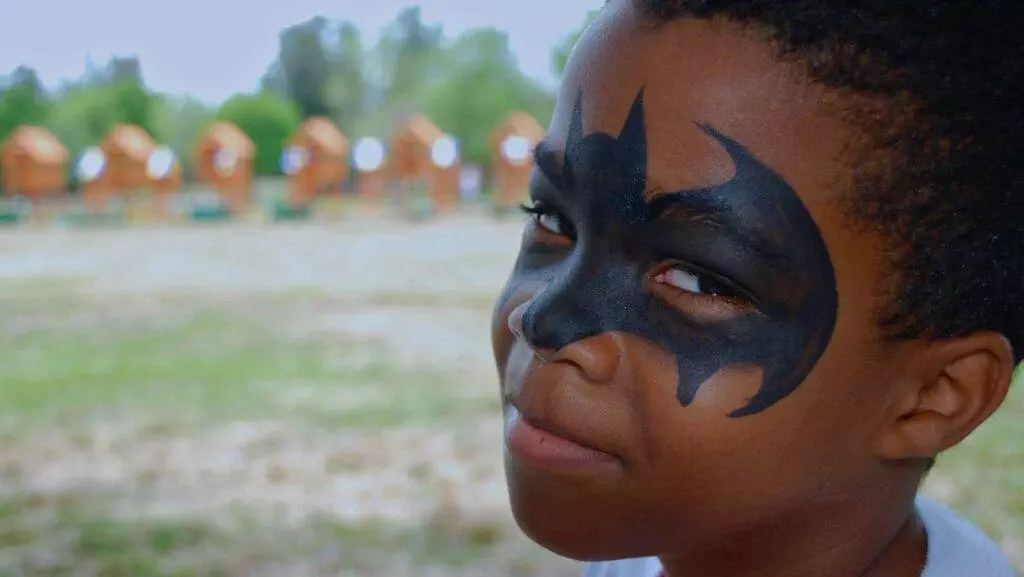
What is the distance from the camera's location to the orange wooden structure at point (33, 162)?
5676 mm

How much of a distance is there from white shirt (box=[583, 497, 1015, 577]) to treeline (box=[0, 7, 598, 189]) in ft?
12.6

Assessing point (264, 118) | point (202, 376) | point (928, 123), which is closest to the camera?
point (928, 123)

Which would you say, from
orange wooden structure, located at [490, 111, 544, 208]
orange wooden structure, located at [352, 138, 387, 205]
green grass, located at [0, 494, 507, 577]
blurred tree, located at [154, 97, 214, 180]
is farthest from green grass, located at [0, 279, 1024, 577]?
orange wooden structure, located at [352, 138, 387, 205]

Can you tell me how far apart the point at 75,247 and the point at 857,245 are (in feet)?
17.2

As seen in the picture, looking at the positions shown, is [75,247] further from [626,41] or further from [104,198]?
[626,41]

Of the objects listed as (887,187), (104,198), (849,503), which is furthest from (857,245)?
(104,198)

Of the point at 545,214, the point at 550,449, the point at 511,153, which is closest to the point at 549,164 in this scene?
the point at 545,214

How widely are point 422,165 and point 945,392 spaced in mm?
6893

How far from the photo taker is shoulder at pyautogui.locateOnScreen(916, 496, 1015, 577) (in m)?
0.65

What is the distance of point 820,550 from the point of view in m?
0.60

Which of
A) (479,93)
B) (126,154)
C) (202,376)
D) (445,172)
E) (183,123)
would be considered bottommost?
(445,172)

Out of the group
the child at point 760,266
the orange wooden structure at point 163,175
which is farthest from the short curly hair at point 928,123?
the orange wooden structure at point 163,175

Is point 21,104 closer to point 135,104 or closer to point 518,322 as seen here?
point 135,104

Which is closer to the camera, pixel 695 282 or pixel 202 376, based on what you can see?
pixel 695 282
